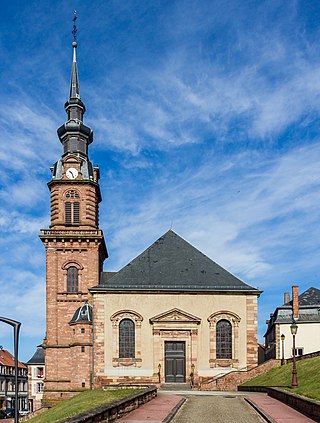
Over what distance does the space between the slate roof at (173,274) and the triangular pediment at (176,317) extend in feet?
5.33

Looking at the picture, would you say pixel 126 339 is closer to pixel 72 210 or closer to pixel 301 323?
pixel 72 210

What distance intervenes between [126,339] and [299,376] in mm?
14459

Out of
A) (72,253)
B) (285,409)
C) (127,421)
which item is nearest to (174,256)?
(72,253)

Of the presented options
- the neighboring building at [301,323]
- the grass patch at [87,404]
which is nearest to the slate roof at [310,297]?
the neighboring building at [301,323]

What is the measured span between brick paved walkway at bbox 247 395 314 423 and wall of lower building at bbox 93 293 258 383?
730 inches

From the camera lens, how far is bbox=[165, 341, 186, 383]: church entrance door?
40.8m

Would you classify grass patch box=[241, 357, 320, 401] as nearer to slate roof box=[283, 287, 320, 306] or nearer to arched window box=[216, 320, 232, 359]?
arched window box=[216, 320, 232, 359]

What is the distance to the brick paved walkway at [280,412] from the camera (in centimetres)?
1625

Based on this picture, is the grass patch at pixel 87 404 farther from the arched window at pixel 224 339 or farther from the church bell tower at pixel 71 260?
the arched window at pixel 224 339

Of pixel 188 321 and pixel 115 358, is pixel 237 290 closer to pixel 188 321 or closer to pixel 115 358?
pixel 188 321

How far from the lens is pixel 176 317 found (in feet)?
135

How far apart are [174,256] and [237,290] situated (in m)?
5.85

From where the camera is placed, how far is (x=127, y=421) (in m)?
16.0

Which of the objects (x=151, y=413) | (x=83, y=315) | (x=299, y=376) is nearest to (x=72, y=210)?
(x=83, y=315)
